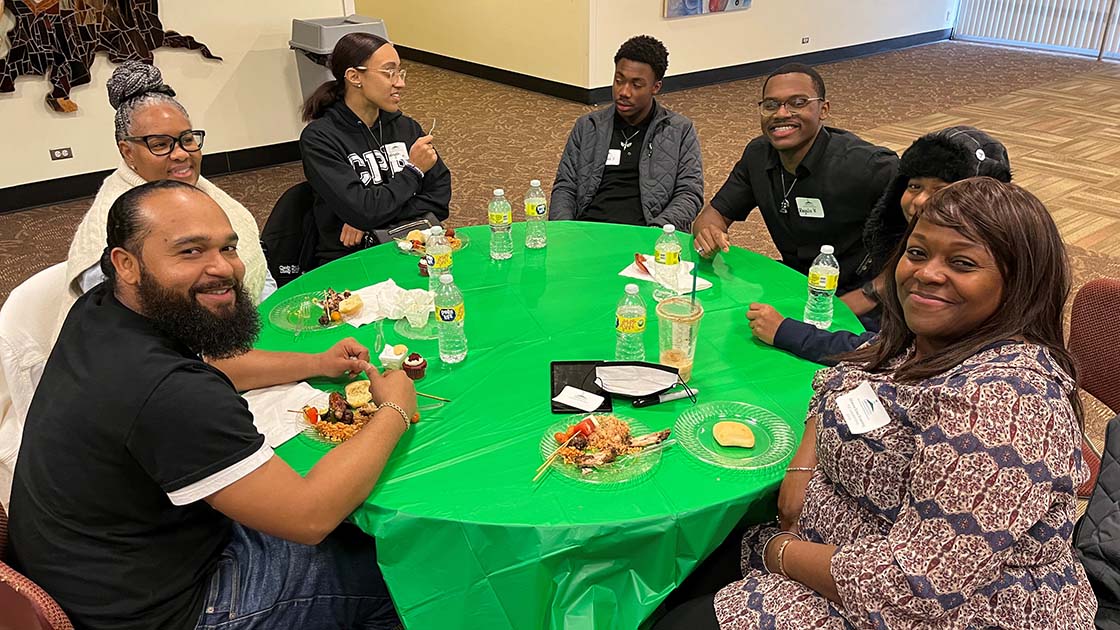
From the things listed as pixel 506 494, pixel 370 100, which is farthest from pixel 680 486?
pixel 370 100

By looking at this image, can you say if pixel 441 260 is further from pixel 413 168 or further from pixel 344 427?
pixel 413 168

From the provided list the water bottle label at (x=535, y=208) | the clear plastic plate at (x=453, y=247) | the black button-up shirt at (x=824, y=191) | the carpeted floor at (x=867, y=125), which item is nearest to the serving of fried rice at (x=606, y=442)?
the clear plastic plate at (x=453, y=247)

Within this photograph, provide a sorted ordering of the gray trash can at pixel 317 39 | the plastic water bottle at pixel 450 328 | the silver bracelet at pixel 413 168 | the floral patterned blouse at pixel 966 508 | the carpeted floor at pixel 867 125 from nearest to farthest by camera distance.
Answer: the floral patterned blouse at pixel 966 508 < the plastic water bottle at pixel 450 328 < the silver bracelet at pixel 413 168 < the carpeted floor at pixel 867 125 < the gray trash can at pixel 317 39

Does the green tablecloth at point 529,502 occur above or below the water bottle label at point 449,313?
below

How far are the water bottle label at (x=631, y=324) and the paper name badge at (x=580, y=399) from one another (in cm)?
28

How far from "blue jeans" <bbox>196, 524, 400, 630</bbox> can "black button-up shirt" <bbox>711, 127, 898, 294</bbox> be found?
2056 mm

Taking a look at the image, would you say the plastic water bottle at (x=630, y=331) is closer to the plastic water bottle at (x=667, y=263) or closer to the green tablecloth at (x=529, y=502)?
the green tablecloth at (x=529, y=502)

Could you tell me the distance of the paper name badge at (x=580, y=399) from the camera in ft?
6.54

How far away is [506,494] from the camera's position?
1.70 m

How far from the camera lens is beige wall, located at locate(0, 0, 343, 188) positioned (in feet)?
18.2

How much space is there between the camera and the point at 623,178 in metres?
3.93

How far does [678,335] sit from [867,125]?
22.2 ft

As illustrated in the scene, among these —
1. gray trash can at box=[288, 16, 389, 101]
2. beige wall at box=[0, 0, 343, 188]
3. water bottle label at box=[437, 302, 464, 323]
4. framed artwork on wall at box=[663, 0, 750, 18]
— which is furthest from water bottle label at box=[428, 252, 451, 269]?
framed artwork on wall at box=[663, 0, 750, 18]

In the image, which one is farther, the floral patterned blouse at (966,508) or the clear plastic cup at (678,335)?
the clear plastic cup at (678,335)
